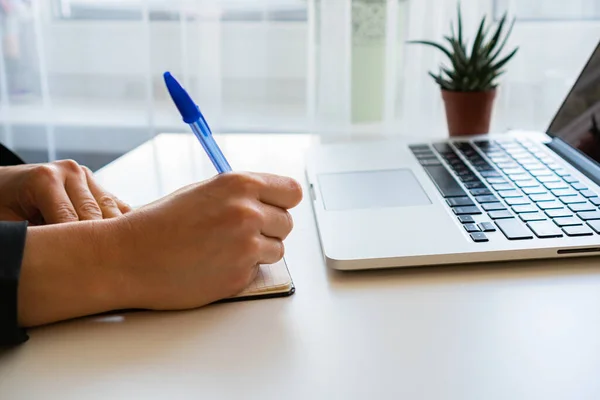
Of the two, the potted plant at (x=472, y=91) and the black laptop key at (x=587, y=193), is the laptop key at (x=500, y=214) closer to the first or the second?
the black laptop key at (x=587, y=193)

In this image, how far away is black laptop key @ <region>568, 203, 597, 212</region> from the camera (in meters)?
0.64

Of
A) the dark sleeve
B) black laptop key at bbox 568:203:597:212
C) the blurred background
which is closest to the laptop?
black laptop key at bbox 568:203:597:212

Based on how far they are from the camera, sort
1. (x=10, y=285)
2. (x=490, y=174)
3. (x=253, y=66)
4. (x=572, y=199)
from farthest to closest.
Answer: (x=253, y=66) → (x=490, y=174) → (x=572, y=199) → (x=10, y=285)

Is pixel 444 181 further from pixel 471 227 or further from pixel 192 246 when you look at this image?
pixel 192 246

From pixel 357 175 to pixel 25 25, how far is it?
→ 122 cm

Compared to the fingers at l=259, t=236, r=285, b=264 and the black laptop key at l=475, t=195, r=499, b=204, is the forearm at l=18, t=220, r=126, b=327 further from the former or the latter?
the black laptop key at l=475, t=195, r=499, b=204

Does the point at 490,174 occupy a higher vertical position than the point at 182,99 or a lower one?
lower

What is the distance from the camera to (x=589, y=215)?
24.5 inches

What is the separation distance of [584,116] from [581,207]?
0.25m

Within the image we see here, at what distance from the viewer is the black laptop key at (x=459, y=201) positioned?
674 mm

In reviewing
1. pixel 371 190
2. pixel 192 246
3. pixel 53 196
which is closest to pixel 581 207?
pixel 371 190

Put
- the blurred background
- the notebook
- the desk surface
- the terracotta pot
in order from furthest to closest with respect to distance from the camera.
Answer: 1. the blurred background
2. the terracotta pot
3. the notebook
4. the desk surface

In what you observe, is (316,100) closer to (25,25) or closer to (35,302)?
(25,25)

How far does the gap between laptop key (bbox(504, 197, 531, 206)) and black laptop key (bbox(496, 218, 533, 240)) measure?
1.7 inches
